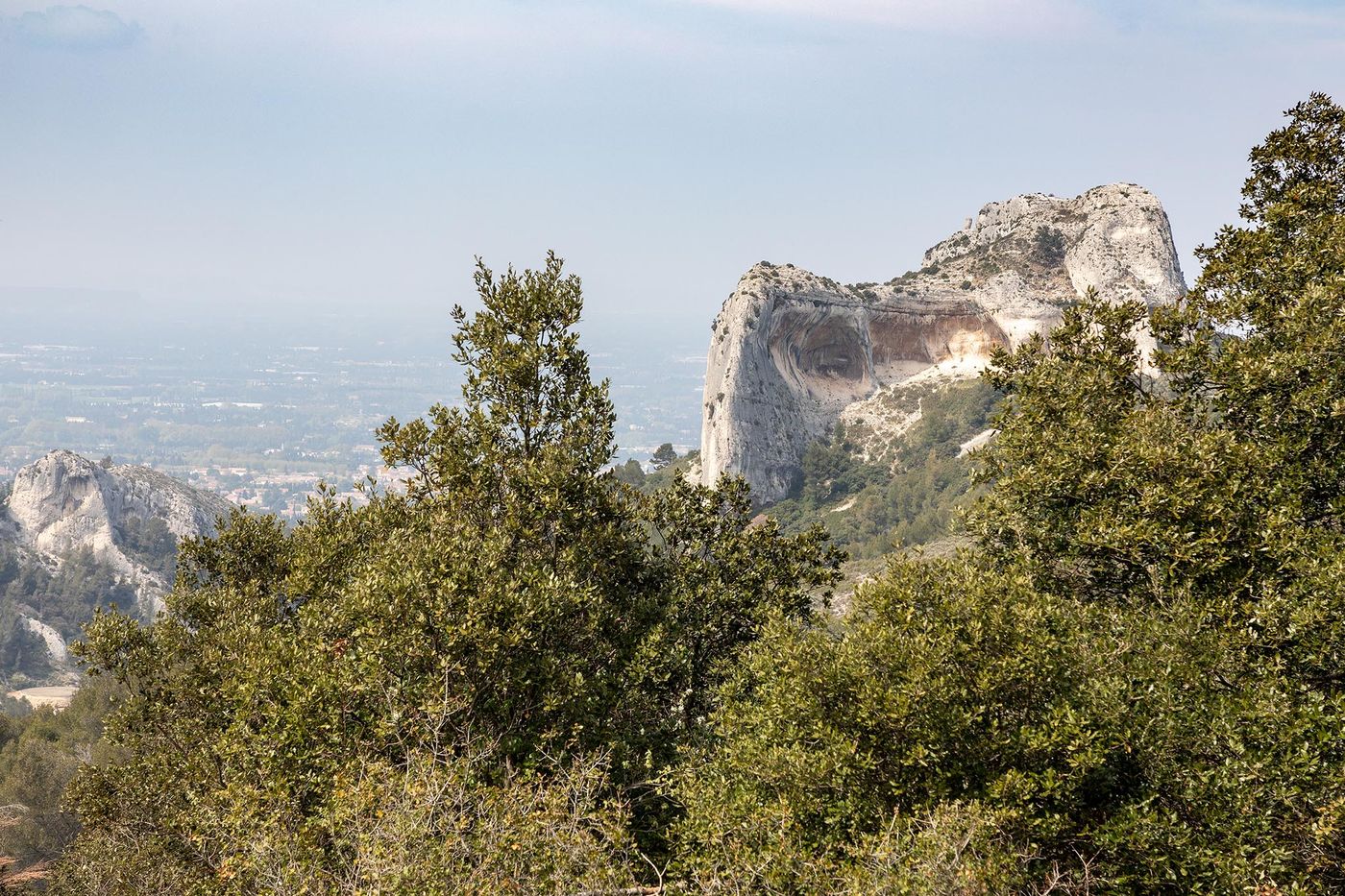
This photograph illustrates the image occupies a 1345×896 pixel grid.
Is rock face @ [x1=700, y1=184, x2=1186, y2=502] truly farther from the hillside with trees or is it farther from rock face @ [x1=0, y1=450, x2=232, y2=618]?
rock face @ [x1=0, y1=450, x2=232, y2=618]

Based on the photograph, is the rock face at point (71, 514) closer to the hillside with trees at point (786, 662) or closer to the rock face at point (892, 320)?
the rock face at point (892, 320)

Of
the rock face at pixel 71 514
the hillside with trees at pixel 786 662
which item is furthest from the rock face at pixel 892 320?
the rock face at pixel 71 514

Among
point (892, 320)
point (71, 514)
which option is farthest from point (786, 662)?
point (71, 514)

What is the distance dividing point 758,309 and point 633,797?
111004 mm

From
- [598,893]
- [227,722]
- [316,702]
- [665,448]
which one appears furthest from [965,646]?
[665,448]

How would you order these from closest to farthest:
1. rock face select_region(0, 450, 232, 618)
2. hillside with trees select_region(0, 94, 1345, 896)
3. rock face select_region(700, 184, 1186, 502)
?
hillside with trees select_region(0, 94, 1345, 896) < rock face select_region(700, 184, 1186, 502) < rock face select_region(0, 450, 232, 618)

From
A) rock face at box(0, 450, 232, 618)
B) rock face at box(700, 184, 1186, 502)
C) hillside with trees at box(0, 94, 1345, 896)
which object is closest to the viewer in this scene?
hillside with trees at box(0, 94, 1345, 896)

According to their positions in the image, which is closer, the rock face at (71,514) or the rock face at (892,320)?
the rock face at (892,320)

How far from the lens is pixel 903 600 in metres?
11.3

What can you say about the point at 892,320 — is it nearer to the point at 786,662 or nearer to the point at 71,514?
the point at 786,662

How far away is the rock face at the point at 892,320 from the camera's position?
117625 millimetres

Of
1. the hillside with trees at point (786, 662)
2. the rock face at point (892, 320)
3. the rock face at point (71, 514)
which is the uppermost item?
the rock face at point (892, 320)

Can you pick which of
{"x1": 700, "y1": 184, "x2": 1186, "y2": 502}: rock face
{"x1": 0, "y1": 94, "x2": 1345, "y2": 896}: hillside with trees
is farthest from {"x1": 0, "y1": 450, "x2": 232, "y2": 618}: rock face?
{"x1": 0, "y1": 94, "x2": 1345, "y2": 896}: hillside with trees

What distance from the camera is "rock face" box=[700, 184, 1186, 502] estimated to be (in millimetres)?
117625
